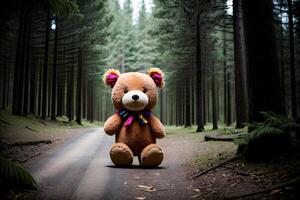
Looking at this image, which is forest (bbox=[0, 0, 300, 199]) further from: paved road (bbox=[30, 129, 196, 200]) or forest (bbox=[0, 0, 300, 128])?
paved road (bbox=[30, 129, 196, 200])

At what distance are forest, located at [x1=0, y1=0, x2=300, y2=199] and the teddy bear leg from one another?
7.42ft

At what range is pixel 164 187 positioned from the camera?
17.0ft

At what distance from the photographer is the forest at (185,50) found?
543cm

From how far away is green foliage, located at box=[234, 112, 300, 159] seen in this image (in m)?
4.66

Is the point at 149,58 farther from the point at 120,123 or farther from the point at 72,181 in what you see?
the point at 72,181

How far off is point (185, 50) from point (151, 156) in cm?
1354

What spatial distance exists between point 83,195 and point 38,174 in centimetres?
184

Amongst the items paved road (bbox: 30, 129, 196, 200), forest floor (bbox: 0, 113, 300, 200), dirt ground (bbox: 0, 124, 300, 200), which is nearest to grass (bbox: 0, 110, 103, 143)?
paved road (bbox: 30, 129, 196, 200)

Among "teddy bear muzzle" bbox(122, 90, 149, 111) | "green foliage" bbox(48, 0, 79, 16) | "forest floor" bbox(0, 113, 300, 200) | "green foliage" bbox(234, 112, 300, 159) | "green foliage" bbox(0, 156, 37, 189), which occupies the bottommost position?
"forest floor" bbox(0, 113, 300, 200)

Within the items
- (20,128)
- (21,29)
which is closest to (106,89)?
(21,29)

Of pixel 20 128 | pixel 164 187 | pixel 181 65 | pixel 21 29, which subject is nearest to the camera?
pixel 164 187

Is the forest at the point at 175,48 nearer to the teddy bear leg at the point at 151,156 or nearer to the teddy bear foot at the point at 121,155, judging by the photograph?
the teddy bear leg at the point at 151,156

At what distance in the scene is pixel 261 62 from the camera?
5480 millimetres

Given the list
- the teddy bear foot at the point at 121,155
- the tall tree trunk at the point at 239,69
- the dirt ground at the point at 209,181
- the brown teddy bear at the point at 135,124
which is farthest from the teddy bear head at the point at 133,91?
the tall tree trunk at the point at 239,69
